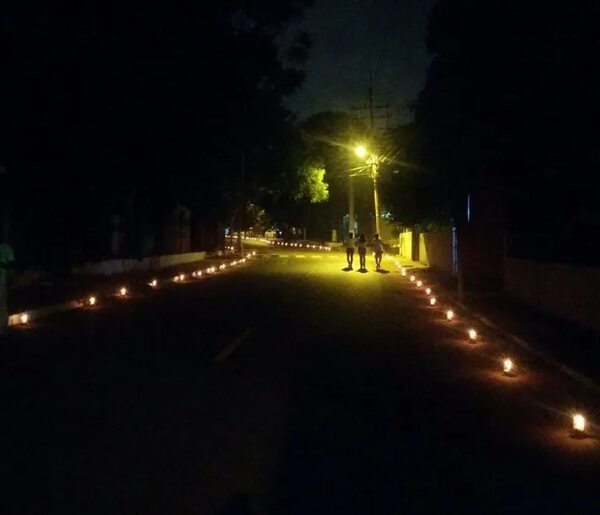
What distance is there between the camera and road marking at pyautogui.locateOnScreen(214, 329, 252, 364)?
13.4 m

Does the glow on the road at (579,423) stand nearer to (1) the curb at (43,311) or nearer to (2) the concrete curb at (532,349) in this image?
(2) the concrete curb at (532,349)

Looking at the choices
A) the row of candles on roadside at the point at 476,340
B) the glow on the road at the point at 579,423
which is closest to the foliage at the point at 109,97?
the row of candles on roadside at the point at 476,340

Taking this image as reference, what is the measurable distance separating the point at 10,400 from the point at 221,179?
126 feet

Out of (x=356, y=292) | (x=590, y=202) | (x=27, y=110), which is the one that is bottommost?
(x=356, y=292)

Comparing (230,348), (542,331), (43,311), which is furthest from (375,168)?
(230,348)

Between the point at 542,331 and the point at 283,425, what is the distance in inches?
360

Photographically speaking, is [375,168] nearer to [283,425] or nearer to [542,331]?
[542,331]

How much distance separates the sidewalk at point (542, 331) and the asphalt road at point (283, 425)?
40 cm

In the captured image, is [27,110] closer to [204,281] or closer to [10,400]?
[204,281]

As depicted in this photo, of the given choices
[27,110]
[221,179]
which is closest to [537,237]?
[27,110]

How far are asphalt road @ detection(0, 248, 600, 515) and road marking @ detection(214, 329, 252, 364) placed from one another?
0.03 meters

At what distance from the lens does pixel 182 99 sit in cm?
2867

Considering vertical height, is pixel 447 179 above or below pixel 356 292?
above

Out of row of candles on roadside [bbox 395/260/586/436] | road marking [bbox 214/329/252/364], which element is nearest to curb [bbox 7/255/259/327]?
road marking [bbox 214/329/252/364]
